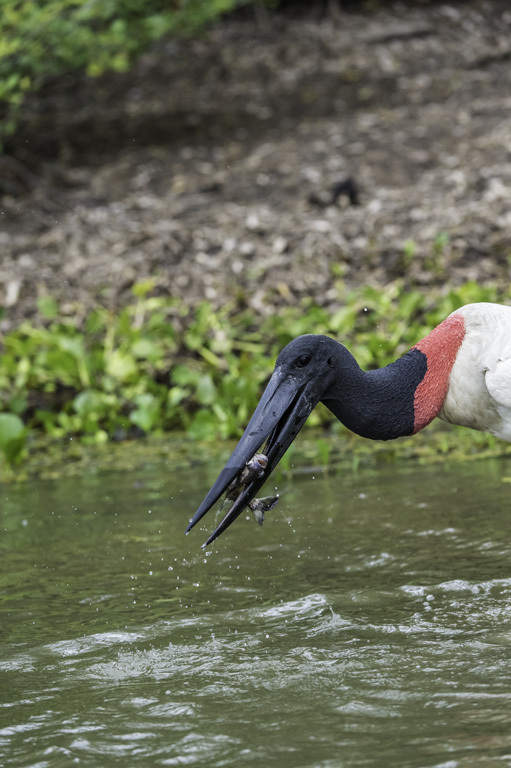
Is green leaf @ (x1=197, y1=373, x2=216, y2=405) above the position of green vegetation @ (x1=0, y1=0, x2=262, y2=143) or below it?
below

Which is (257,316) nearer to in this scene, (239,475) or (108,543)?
(108,543)

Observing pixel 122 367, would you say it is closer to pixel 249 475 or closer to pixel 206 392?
pixel 206 392

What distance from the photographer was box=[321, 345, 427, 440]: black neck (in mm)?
3637

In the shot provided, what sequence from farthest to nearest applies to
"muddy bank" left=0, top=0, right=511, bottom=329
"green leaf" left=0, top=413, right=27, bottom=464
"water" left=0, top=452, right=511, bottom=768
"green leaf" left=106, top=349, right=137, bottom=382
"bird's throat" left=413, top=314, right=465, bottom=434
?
"muddy bank" left=0, top=0, right=511, bottom=329 → "green leaf" left=106, top=349, right=137, bottom=382 → "green leaf" left=0, top=413, right=27, bottom=464 → "bird's throat" left=413, top=314, right=465, bottom=434 → "water" left=0, top=452, right=511, bottom=768

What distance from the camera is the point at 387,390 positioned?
12.1 feet

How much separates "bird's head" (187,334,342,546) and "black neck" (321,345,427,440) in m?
0.10

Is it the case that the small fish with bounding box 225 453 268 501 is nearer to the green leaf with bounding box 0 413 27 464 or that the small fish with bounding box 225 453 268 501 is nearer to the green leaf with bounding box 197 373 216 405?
the green leaf with bounding box 0 413 27 464

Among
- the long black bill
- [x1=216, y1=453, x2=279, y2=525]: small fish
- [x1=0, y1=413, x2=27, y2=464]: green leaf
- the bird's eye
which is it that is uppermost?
the bird's eye

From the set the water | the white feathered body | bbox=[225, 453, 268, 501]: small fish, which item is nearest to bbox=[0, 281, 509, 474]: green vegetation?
the water

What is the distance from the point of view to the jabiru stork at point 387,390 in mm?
3482

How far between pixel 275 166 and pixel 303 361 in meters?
7.42

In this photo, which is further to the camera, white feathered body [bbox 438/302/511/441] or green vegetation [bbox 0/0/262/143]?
green vegetation [bbox 0/0/262/143]

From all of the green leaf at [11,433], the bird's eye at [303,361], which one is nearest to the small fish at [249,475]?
the bird's eye at [303,361]

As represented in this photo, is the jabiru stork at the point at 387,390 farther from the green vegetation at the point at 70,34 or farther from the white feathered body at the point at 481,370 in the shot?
the green vegetation at the point at 70,34
